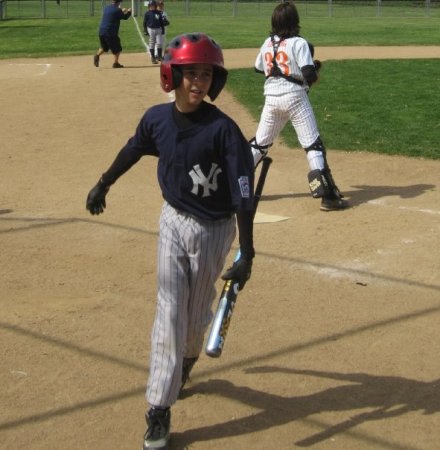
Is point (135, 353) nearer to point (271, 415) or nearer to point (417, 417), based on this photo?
point (271, 415)

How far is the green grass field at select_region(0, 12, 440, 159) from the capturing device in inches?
464

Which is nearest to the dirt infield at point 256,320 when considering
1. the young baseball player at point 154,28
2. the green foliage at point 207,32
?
the young baseball player at point 154,28

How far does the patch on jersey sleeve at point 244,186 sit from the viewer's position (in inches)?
151

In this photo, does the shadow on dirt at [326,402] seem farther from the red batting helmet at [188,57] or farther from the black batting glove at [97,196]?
the red batting helmet at [188,57]

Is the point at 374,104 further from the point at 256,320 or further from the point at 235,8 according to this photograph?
the point at 235,8

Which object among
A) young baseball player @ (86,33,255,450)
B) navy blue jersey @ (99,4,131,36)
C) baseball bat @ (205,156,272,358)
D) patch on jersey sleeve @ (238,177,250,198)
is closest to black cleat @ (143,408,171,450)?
young baseball player @ (86,33,255,450)

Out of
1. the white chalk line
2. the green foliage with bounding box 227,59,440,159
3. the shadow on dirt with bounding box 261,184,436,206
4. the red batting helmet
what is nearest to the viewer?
the red batting helmet

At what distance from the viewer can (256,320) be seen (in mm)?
5520

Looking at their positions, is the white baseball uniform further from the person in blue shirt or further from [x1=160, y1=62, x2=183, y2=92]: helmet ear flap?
the person in blue shirt

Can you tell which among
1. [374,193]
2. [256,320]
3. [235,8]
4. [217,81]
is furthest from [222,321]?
[235,8]

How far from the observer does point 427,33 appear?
106ft

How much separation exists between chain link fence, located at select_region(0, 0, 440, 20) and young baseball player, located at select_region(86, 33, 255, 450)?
42.3 meters

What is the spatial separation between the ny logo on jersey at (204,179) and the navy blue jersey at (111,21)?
1679 cm

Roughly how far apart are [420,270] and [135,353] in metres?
2.46
